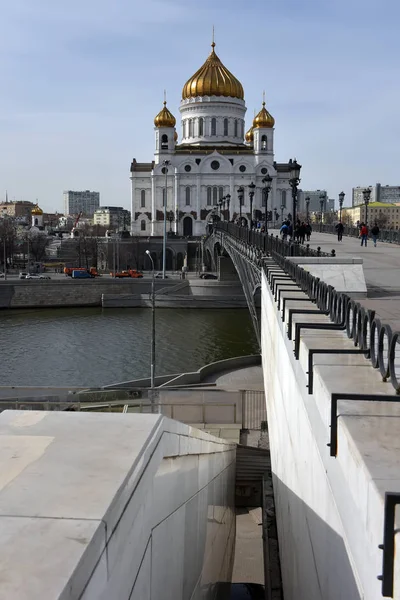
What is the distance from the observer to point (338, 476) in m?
Result: 2.59

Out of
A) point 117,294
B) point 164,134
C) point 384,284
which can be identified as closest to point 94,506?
point 384,284

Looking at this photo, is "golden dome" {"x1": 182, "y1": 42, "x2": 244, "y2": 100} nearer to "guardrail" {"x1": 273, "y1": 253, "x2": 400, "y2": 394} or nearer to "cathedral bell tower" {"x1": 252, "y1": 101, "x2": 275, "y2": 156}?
"cathedral bell tower" {"x1": 252, "y1": 101, "x2": 275, "y2": 156}

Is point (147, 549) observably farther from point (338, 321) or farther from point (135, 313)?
point (135, 313)

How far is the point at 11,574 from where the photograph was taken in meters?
1.65

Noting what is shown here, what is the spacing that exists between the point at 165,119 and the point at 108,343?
1549 inches

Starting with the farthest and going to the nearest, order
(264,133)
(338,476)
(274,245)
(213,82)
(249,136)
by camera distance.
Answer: (249,136) < (264,133) < (213,82) < (274,245) < (338,476)

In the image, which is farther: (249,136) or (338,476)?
(249,136)

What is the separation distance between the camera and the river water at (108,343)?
2071cm

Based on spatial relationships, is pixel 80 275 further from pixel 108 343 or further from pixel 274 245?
pixel 274 245

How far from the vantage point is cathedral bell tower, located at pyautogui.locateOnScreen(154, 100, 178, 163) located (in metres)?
60.8

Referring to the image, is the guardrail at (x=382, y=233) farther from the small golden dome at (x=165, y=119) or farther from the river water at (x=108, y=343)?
A: the small golden dome at (x=165, y=119)

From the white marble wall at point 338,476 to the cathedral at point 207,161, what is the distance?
184 feet

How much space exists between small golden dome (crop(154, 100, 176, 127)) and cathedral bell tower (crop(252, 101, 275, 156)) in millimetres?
7657

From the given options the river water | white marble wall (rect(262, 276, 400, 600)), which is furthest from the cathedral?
white marble wall (rect(262, 276, 400, 600))
